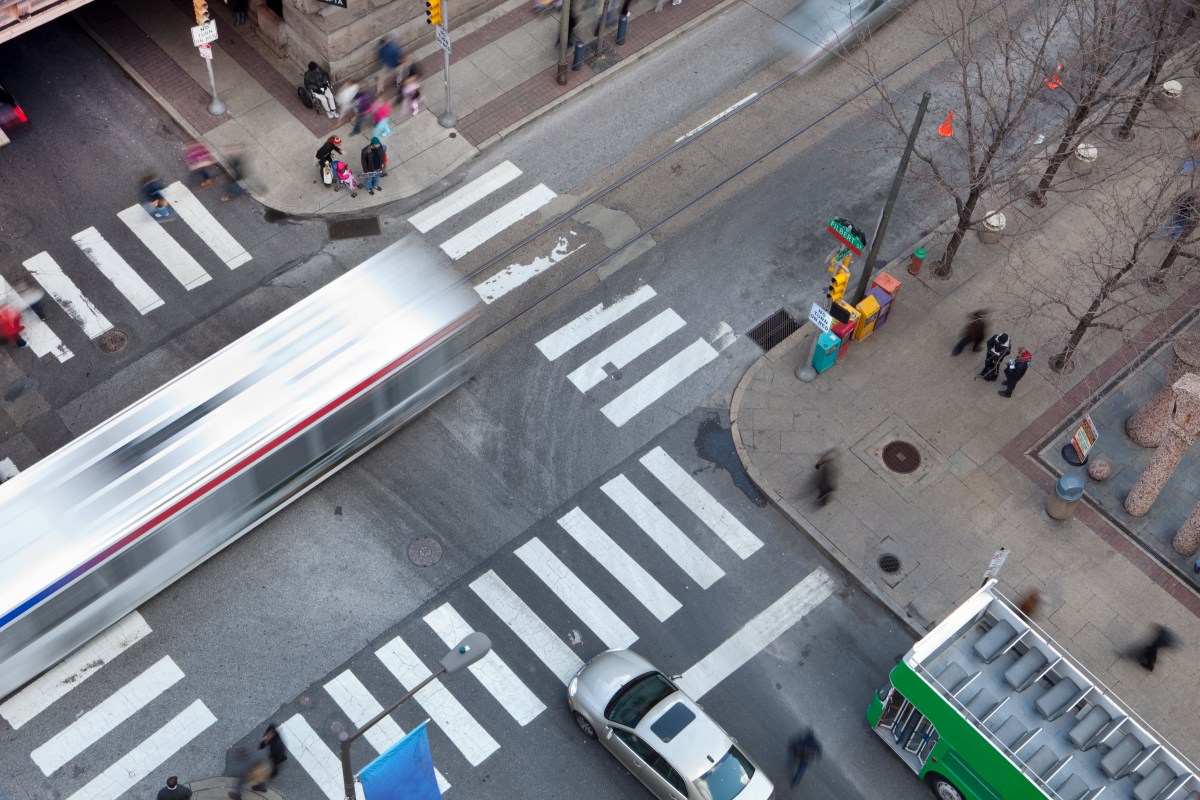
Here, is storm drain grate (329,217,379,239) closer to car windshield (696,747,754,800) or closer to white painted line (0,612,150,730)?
white painted line (0,612,150,730)

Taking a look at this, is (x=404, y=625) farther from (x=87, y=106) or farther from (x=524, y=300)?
(x=87, y=106)

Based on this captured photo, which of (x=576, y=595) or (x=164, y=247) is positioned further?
(x=164, y=247)

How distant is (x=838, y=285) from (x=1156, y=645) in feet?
30.1

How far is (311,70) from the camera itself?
1220 inches

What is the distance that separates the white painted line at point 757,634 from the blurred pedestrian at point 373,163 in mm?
13304

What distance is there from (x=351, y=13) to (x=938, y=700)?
20.2 metres

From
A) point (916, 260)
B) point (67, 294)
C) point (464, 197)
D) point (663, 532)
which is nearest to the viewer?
point (663, 532)

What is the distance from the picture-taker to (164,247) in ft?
95.8

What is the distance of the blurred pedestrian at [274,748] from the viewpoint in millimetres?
22109

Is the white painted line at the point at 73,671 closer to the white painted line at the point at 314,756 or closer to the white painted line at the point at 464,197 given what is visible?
the white painted line at the point at 314,756

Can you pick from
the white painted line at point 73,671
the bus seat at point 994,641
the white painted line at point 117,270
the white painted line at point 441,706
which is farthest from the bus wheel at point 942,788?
the white painted line at point 117,270

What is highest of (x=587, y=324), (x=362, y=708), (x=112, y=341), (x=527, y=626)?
(x=587, y=324)

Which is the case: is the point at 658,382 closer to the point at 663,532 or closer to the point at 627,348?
the point at 627,348

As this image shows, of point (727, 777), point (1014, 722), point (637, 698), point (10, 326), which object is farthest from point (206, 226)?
point (1014, 722)
